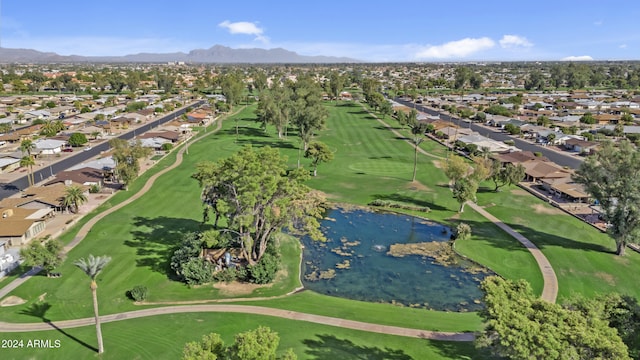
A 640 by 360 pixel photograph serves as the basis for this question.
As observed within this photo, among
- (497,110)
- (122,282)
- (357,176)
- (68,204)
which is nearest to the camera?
(122,282)

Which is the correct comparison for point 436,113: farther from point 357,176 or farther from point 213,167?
point 213,167

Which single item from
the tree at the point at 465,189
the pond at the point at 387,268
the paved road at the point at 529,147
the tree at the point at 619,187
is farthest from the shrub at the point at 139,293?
the paved road at the point at 529,147

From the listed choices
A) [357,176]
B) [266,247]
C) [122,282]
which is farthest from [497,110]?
[122,282]

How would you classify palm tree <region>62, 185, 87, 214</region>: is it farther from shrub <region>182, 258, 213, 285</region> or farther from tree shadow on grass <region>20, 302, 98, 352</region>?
shrub <region>182, 258, 213, 285</region>

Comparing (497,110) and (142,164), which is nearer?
(142,164)

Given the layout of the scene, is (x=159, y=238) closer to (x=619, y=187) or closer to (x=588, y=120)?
(x=619, y=187)

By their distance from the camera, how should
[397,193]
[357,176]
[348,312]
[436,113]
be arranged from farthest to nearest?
[436,113], [357,176], [397,193], [348,312]

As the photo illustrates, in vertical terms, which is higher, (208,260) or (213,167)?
(213,167)
